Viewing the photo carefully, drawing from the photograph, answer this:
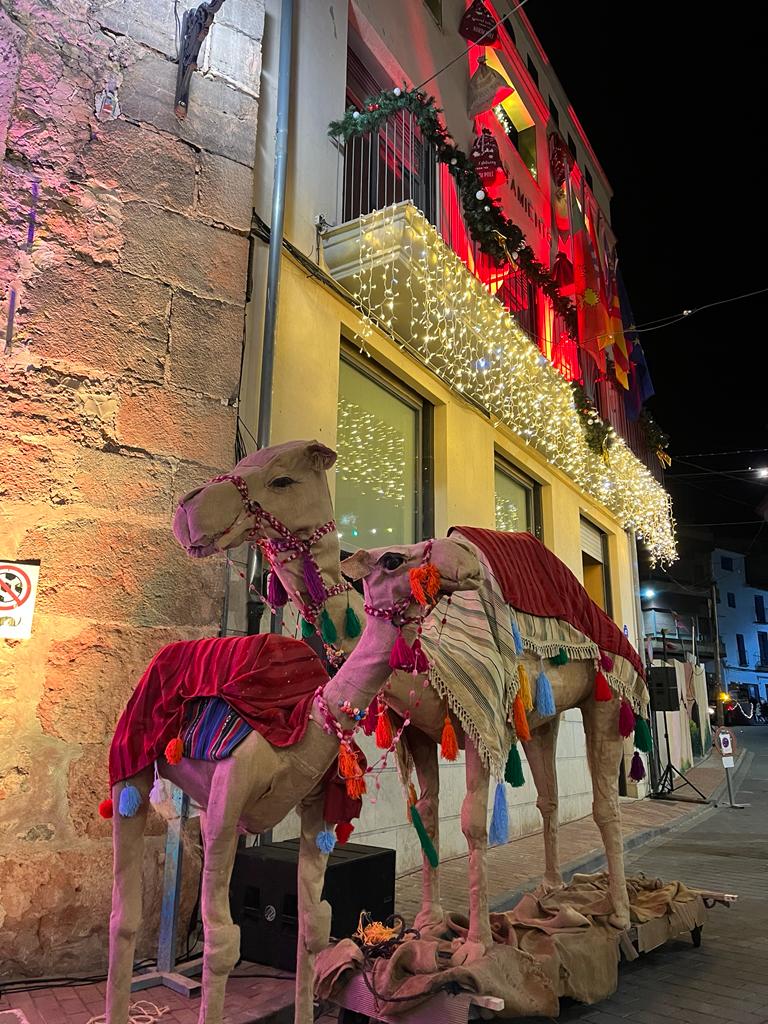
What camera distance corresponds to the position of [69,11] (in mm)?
4965

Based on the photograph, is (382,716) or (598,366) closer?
(382,716)

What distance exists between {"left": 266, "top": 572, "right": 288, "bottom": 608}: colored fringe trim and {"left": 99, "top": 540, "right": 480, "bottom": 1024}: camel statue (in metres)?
0.56

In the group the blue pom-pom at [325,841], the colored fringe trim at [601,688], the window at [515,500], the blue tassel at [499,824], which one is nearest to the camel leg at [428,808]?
the blue tassel at [499,824]

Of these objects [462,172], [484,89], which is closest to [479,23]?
[484,89]

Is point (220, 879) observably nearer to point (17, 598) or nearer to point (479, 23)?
point (17, 598)

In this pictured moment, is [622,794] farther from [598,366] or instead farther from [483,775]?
[483,775]

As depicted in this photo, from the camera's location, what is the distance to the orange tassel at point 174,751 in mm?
2520

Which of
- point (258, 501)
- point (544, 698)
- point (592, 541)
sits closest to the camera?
point (258, 501)

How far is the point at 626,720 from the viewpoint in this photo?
4648 mm

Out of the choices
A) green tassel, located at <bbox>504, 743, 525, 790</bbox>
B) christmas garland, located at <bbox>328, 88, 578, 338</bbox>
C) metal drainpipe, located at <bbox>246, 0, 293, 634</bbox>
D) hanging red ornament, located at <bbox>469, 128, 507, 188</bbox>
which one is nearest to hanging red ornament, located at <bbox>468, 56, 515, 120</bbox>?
hanging red ornament, located at <bbox>469, 128, 507, 188</bbox>

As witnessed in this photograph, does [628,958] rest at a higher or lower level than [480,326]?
lower

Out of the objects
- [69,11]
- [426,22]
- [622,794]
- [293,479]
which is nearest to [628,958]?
[293,479]

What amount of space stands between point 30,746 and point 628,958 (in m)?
3.61

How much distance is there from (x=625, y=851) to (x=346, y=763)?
23.7 ft
